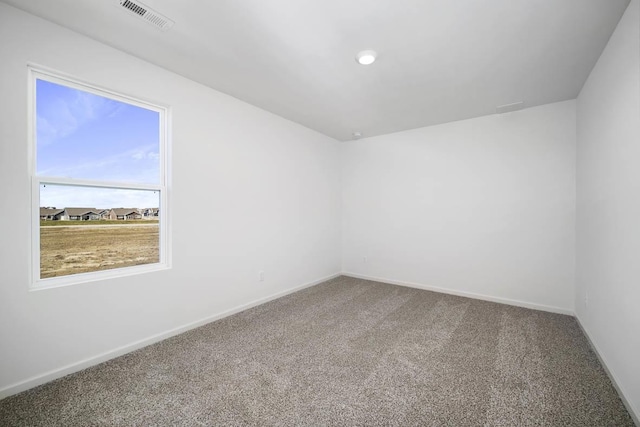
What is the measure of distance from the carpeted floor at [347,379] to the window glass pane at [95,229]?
0.84 meters

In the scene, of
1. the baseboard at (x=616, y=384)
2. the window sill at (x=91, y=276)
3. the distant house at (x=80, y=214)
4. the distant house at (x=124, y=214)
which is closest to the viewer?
the baseboard at (x=616, y=384)

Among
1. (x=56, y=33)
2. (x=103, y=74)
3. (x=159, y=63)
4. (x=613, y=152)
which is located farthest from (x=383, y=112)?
(x=56, y=33)

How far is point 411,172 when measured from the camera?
443cm

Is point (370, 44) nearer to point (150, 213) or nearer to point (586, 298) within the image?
point (150, 213)

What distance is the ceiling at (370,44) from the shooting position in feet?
5.96

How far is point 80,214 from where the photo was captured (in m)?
2.27

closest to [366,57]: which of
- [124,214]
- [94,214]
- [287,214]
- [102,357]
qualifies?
[287,214]

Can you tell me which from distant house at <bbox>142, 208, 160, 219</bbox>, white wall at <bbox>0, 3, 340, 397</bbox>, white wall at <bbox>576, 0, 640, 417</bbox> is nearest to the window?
distant house at <bbox>142, 208, 160, 219</bbox>

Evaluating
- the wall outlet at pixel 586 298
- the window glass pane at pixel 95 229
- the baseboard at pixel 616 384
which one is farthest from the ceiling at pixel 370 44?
the baseboard at pixel 616 384

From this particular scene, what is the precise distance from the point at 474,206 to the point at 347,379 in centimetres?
304

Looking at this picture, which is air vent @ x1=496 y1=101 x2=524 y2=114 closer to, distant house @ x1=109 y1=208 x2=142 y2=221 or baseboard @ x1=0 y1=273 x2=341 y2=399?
baseboard @ x1=0 y1=273 x2=341 y2=399

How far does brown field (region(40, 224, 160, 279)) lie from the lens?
2.12 metres

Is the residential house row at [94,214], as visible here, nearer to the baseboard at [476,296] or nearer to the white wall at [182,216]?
the white wall at [182,216]

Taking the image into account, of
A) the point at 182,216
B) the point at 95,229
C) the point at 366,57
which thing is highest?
the point at 366,57
